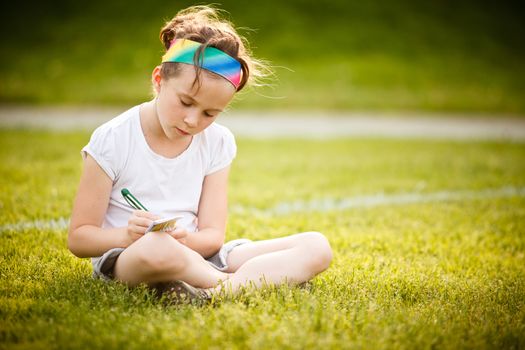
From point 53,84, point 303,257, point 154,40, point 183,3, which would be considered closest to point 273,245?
point 303,257

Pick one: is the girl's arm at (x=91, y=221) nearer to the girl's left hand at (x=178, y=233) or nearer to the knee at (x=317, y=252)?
the girl's left hand at (x=178, y=233)

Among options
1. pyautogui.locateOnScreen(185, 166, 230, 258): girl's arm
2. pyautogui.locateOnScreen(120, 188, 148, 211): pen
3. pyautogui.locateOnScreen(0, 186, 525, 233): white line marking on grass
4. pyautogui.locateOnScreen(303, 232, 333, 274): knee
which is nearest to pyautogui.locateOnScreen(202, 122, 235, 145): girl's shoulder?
pyautogui.locateOnScreen(185, 166, 230, 258): girl's arm

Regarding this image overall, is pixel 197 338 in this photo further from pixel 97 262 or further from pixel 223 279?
pixel 97 262

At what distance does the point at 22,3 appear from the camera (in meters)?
19.0

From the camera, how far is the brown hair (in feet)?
8.70

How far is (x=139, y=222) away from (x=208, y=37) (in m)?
0.87

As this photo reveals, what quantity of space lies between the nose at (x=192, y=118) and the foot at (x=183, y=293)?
688 millimetres

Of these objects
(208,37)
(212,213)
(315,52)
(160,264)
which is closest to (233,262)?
(212,213)

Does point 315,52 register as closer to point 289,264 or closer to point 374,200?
point 374,200

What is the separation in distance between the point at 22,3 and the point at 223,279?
18821 millimetres

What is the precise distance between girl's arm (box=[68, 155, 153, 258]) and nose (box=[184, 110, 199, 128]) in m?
0.44

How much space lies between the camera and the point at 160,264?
97.3 inches

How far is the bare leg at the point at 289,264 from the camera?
2.74m

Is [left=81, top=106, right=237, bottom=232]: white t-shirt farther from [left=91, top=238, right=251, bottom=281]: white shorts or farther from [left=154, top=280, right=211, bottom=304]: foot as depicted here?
[left=154, top=280, right=211, bottom=304]: foot
